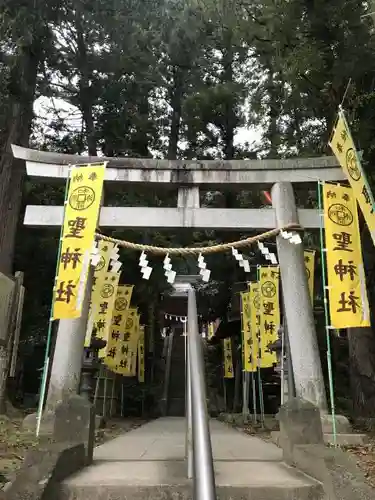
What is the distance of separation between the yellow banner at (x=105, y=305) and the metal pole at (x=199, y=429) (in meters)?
7.82

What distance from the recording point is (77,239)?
6.86 metres

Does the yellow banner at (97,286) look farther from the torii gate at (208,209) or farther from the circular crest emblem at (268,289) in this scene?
the circular crest emblem at (268,289)

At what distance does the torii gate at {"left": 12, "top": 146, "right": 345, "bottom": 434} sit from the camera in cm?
739

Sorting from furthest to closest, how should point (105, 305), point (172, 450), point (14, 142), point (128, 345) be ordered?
point (128, 345) < point (105, 305) < point (14, 142) < point (172, 450)

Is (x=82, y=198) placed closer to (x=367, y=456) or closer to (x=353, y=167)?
(x=353, y=167)

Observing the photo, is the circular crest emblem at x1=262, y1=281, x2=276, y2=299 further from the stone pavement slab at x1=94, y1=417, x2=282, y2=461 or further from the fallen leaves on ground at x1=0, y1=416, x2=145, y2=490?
the fallen leaves on ground at x1=0, y1=416, x2=145, y2=490

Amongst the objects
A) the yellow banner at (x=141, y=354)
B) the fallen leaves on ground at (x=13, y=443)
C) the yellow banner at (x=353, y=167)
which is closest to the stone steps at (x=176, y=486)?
the fallen leaves on ground at (x=13, y=443)

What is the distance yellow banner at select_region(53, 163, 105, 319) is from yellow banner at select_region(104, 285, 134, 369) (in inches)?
229

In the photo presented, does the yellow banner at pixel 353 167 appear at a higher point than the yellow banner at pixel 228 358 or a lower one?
higher

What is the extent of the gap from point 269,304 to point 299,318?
3.09 meters

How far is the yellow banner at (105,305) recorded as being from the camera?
10961mm

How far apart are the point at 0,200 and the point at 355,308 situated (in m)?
7.70

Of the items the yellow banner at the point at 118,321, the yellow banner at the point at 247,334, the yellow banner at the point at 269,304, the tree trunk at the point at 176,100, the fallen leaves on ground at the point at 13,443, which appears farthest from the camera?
the tree trunk at the point at 176,100

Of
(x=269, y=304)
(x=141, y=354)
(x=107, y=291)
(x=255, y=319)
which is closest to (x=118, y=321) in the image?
(x=107, y=291)
